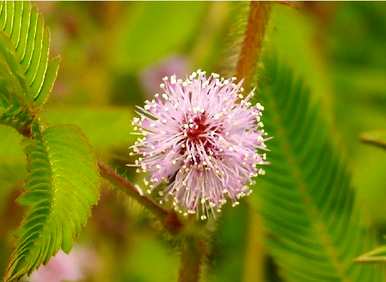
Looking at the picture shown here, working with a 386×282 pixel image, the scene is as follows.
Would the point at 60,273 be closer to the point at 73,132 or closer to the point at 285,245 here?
the point at 285,245

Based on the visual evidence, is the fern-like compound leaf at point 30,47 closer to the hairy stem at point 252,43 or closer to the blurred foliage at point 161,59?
the hairy stem at point 252,43

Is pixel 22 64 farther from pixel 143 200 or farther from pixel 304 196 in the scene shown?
pixel 304 196

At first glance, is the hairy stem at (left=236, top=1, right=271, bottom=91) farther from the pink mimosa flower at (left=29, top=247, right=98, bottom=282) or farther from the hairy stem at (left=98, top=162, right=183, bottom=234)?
the pink mimosa flower at (left=29, top=247, right=98, bottom=282)

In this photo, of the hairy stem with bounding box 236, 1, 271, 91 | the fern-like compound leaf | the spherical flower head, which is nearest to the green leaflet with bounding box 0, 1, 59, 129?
the fern-like compound leaf

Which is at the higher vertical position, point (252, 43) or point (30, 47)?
point (252, 43)

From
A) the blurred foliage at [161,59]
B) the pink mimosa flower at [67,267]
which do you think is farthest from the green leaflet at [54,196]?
the blurred foliage at [161,59]

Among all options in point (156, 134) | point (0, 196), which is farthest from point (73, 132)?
point (0, 196)

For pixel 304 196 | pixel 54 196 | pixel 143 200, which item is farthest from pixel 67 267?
pixel 54 196
